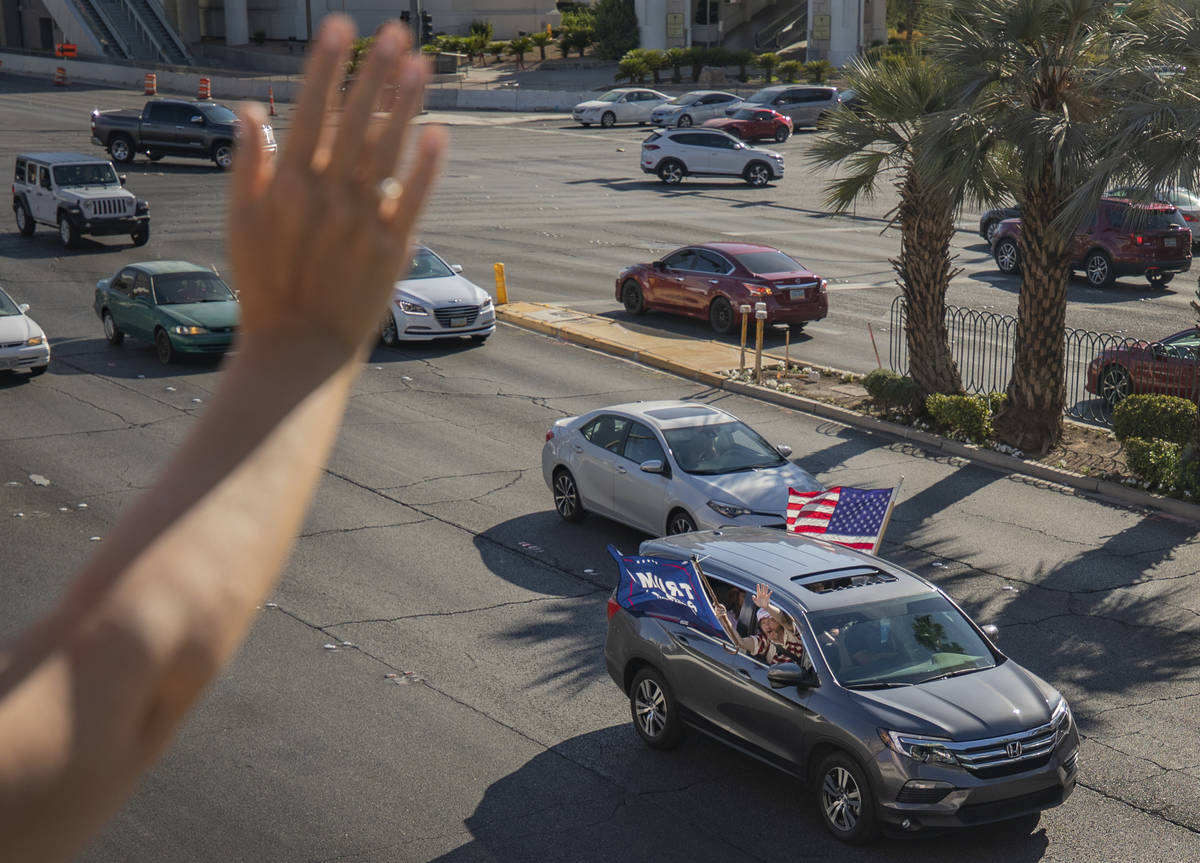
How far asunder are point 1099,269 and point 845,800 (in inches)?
963

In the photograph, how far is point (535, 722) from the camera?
11531 millimetres

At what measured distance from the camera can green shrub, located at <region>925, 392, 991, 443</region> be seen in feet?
66.5

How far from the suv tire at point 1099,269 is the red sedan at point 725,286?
7.20 m

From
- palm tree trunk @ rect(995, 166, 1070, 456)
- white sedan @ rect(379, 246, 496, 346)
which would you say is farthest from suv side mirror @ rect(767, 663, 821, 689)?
white sedan @ rect(379, 246, 496, 346)

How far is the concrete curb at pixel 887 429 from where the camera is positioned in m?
17.9

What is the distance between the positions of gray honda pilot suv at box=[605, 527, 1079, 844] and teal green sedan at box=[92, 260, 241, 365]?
1473cm

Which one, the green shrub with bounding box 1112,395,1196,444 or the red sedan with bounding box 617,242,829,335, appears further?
the red sedan with bounding box 617,242,829,335

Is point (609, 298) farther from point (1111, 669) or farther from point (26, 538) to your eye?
point (1111, 669)

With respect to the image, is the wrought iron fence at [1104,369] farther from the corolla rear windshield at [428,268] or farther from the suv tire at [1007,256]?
the corolla rear windshield at [428,268]

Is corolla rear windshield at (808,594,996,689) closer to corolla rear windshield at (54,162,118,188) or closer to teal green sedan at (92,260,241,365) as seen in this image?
teal green sedan at (92,260,241,365)

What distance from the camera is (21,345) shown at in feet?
74.6

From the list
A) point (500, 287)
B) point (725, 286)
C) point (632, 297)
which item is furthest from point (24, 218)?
point (725, 286)

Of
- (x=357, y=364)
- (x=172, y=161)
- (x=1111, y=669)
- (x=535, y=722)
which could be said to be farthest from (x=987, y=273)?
(x=357, y=364)

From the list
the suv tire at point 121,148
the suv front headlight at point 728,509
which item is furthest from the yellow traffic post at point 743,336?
the suv tire at point 121,148
